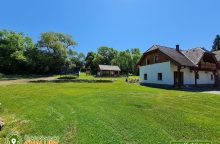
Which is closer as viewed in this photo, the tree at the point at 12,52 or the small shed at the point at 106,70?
A: the tree at the point at 12,52

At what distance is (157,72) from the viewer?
97.7ft

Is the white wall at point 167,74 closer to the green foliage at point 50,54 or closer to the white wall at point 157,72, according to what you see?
the white wall at point 157,72

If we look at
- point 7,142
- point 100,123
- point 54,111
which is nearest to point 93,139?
point 100,123

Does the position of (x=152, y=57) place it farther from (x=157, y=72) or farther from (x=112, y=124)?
(x=112, y=124)

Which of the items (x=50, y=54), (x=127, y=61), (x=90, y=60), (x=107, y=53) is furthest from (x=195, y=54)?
(x=90, y=60)

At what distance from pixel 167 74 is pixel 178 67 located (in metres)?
1.87

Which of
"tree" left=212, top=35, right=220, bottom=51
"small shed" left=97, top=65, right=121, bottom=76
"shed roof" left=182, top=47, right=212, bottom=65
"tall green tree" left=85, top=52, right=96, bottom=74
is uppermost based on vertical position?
"tree" left=212, top=35, right=220, bottom=51

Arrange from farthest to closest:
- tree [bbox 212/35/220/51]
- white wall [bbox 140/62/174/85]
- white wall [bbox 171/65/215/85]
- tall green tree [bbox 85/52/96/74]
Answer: tall green tree [bbox 85/52/96/74] → tree [bbox 212/35/220/51] → white wall [bbox 171/65/215/85] → white wall [bbox 140/62/174/85]

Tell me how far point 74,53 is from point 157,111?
5102 cm

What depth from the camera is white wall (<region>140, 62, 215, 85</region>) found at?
27.5m

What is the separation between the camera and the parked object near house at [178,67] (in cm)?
2750

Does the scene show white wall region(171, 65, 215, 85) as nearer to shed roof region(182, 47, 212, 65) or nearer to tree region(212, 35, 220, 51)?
shed roof region(182, 47, 212, 65)

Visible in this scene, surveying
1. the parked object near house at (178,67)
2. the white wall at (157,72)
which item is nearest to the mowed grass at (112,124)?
the white wall at (157,72)

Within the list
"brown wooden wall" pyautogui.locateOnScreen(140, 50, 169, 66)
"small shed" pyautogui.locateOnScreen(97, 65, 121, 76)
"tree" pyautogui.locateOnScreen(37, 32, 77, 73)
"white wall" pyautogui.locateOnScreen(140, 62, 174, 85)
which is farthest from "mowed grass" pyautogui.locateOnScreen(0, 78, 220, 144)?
"small shed" pyautogui.locateOnScreen(97, 65, 121, 76)
